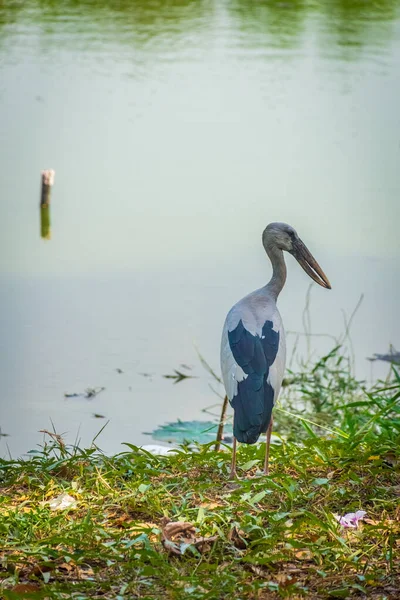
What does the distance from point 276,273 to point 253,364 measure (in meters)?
0.77

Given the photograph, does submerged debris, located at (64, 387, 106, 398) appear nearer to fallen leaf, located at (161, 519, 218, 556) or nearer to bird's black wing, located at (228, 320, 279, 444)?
bird's black wing, located at (228, 320, 279, 444)

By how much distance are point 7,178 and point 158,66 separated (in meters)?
3.00

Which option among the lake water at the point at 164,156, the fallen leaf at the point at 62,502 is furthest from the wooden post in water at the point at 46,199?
the fallen leaf at the point at 62,502

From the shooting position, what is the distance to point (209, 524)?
374cm

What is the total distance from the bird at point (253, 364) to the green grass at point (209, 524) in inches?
9.2

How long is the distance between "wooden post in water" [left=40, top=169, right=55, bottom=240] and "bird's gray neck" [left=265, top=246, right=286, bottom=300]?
5.53 m

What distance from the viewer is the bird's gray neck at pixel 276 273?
4816 millimetres

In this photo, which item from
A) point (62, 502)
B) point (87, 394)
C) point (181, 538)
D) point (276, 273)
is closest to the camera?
point (181, 538)

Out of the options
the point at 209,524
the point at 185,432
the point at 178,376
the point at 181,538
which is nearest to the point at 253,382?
the point at 209,524

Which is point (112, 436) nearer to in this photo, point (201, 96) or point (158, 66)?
point (201, 96)

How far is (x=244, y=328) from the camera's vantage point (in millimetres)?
4402

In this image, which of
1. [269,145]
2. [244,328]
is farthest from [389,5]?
[244,328]

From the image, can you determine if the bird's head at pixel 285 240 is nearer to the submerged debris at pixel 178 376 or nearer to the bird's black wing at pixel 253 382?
the bird's black wing at pixel 253 382

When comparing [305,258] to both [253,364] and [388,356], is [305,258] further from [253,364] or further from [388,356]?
[388,356]
